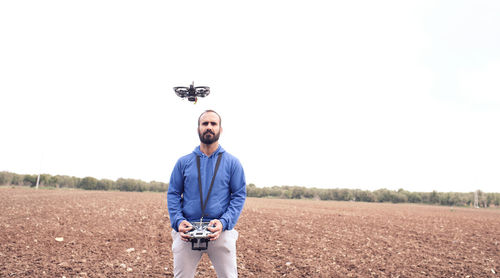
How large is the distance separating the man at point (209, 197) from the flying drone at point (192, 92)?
64.1 inches

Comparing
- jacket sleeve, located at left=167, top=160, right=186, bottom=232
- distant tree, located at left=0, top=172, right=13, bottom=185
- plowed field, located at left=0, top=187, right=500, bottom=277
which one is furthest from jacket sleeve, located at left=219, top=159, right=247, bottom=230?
distant tree, located at left=0, top=172, right=13, bottom=185

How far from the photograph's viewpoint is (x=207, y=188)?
2938mm

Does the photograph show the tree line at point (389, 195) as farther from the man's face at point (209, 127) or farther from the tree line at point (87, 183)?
the man's face at point (209, 127)

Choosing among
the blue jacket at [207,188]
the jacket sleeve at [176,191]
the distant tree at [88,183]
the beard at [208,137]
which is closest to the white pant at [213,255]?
the blue jacket at [207,188]

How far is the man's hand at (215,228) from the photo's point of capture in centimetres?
269

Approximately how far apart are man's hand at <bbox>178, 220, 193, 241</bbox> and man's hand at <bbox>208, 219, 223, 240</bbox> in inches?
7.2

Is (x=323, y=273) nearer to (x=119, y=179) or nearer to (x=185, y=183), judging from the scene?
(x=185, y=183)

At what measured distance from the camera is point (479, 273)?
28.2 feet

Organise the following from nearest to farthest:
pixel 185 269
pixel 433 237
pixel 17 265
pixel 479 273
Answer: pixel 185 269 → pixel 17 265 → pixel 479 273 → pixel 433 237

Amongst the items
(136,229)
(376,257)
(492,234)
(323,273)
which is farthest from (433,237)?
(136,229)

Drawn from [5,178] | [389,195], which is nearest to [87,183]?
[5,178]

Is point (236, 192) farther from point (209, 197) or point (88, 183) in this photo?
point (88, 183)

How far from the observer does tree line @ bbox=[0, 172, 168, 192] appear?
68.1 meters

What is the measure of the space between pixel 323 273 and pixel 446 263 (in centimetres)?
446
